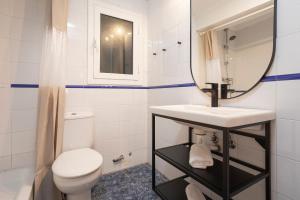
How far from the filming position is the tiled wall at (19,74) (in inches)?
54.2

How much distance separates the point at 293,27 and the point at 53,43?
1.67m

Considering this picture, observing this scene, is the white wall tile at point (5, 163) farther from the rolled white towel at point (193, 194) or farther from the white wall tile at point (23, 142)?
the rolled white towel at point (193, 194)

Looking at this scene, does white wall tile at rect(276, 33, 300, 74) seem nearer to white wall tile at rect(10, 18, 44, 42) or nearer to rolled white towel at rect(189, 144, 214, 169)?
rolled white towel at rect(189, 144, 214, 169)

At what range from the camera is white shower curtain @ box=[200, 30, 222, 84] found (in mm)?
1224

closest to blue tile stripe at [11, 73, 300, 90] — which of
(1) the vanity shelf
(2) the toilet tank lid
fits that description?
(2) the toilet tank lid

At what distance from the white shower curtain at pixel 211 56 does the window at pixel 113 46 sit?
97cm

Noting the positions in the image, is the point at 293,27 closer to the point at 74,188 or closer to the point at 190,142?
the point at 190,142

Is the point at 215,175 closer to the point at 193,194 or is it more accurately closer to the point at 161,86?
the point at 193,194

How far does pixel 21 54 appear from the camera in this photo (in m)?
1.44

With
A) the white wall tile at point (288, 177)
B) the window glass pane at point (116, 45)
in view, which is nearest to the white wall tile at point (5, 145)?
the window glass pane at point (116, 45)

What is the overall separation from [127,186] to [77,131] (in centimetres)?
76

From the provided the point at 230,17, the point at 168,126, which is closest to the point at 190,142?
the point at 168,126

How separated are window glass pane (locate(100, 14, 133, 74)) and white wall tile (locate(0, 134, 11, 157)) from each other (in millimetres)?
1067

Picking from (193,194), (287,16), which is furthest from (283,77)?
(193,194)
